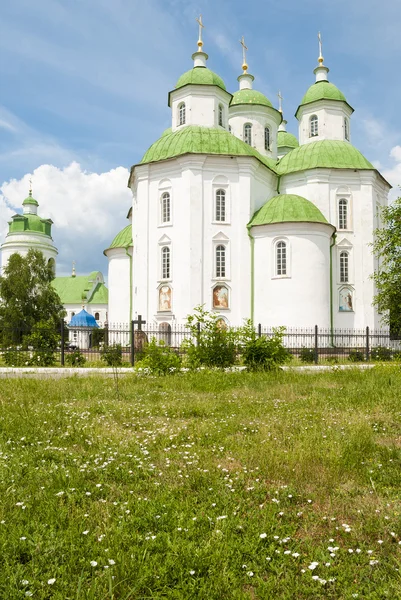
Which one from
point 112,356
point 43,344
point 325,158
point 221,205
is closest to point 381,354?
point 112,356

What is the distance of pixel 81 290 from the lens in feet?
204

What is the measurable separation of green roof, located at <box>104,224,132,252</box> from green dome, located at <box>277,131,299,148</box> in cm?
1709

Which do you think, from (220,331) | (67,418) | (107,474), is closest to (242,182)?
(220,331)

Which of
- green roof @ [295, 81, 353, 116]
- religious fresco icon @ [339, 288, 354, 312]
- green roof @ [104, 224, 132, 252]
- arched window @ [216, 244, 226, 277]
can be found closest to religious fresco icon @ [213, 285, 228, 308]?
arched window @ [216, 244, 226, 277]

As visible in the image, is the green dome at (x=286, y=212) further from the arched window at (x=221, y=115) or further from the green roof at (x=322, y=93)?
the green roof at (x=322, y=93)

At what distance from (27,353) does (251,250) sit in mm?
13574

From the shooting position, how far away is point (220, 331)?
13.4 m

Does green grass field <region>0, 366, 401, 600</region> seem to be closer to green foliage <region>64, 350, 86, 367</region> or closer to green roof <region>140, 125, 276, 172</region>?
green foliage <region>64, 350, 86, 367</region>

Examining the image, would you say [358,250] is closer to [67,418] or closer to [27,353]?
[27,353]

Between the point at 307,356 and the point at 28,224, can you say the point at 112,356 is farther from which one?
the point at 28,224

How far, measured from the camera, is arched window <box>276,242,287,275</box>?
2530 cm

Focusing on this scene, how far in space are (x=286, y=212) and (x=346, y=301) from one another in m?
6.77

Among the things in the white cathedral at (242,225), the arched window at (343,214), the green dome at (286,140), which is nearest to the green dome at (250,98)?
the white cathedral at (242,225)

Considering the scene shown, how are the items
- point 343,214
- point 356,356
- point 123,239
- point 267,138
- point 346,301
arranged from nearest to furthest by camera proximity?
point 356,356
point 346,301
point 343,214
point 123,239
point 267,138
